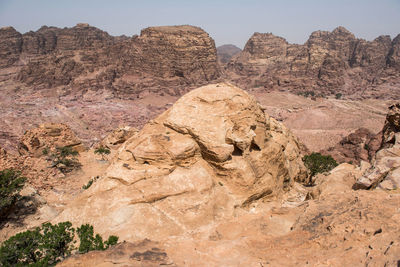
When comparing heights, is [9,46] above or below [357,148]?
above

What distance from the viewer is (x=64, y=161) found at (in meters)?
24.2

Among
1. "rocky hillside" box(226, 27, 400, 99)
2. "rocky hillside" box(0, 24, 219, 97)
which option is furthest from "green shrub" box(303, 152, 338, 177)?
"rocky hillside" box(226, 27, 400, 99)

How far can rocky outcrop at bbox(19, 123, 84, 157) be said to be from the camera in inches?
1096

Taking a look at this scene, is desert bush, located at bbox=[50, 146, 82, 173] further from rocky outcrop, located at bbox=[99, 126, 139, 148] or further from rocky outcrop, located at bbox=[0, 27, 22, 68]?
rocky outcrop, located at bbox=[0, 27, 22, 68]

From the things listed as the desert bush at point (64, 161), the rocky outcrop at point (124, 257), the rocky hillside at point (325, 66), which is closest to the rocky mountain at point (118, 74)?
the rocky hillside at point (325, 66)

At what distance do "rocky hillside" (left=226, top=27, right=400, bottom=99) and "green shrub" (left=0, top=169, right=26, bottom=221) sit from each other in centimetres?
9966

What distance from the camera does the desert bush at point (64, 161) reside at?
23984 mm

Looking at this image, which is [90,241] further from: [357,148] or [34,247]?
[357,148]

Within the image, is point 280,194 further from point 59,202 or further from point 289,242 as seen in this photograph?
point 59,202

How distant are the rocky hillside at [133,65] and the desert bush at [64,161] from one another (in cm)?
6391

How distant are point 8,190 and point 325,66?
118928 mm

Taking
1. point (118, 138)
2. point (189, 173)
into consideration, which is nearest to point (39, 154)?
point (118, 138)

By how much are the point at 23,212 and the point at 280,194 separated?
16374 mm

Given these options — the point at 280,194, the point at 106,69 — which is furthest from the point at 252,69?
the point at 280,194
